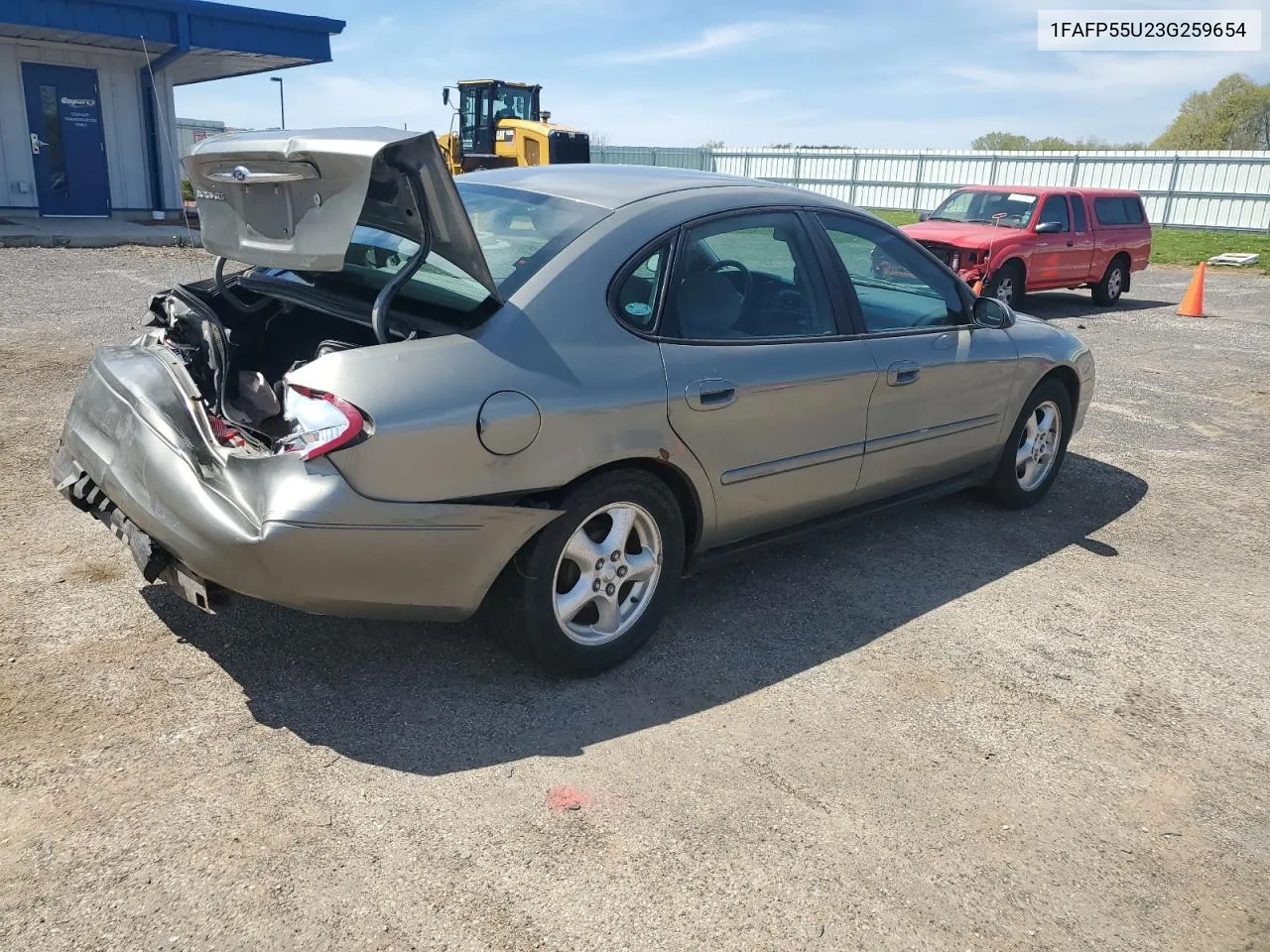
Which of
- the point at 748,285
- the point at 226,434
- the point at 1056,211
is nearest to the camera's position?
the point at 226,434

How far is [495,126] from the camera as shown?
21766 millimetres

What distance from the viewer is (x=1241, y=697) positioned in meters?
3.69

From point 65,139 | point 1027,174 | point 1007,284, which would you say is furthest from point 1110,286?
point 1027,174

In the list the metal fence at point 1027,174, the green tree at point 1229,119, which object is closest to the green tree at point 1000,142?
the green tree at point 1229,119

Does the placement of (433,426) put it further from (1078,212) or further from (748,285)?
(1078,212)

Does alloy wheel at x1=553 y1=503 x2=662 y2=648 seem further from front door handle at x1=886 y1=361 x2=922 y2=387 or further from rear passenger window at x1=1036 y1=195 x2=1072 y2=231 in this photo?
rear passenger window at x1=1036 y1=195 x2=1072 y2=231

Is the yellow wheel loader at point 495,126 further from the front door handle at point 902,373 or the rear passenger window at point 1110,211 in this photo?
the front door handle at point 902,373

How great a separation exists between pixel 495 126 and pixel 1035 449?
61.0ft

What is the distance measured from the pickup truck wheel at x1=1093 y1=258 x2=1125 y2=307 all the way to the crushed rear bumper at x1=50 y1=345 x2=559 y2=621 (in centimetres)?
1437

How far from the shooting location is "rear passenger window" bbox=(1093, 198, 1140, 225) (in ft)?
48.9

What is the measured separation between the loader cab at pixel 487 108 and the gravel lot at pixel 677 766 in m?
18.7

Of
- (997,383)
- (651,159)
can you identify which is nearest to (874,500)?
(997,383)

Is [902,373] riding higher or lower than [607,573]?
higher

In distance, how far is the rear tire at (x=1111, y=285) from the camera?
49.7 ft
